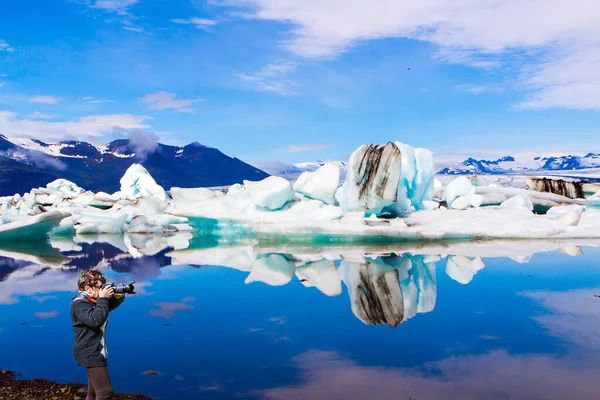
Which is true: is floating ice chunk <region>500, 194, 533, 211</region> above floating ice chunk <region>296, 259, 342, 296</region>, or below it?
above

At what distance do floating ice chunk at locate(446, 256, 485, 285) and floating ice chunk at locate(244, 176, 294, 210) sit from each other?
6.30 m

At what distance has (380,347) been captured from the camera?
535 centimetres

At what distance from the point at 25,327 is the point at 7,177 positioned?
142522mm

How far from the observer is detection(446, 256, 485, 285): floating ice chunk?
31.2 ft

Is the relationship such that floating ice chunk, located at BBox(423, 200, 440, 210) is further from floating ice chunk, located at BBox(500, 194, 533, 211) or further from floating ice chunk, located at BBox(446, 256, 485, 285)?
floating ice chunk, located at BBox(446, 256, 485, 285)

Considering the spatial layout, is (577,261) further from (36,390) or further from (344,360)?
(36,390)

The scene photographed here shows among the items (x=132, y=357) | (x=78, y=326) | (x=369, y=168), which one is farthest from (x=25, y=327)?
(x=369, y=168)

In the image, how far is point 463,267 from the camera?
10680mm

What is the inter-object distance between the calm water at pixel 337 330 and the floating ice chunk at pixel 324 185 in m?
6.75

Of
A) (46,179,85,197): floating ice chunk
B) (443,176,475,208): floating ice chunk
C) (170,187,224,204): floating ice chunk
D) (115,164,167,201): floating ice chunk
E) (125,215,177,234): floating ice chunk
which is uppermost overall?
(46,179,85,197): floating ice chunk

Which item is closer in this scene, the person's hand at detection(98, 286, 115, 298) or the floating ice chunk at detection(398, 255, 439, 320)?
the person's hand at detection(98, 286, 115, 298)

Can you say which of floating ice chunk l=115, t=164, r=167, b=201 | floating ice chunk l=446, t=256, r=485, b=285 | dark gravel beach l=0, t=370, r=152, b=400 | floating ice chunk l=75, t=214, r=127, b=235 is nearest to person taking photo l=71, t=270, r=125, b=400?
dark gravel beach l=0, t=370, r=152, b=400

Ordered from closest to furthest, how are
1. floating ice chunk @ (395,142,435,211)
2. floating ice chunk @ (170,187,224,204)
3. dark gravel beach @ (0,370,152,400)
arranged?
1. dark gravel beach @ (0,370,152,400)
2. floating ice chunk @ (395,142,435,211)
3. floating ice chunk @ (170,187,224,204)

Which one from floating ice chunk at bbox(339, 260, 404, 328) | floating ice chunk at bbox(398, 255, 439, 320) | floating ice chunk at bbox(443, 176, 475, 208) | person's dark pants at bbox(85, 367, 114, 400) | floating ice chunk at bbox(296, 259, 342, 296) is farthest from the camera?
floating ice chunk at bbox(443, 176, 475, 208)
